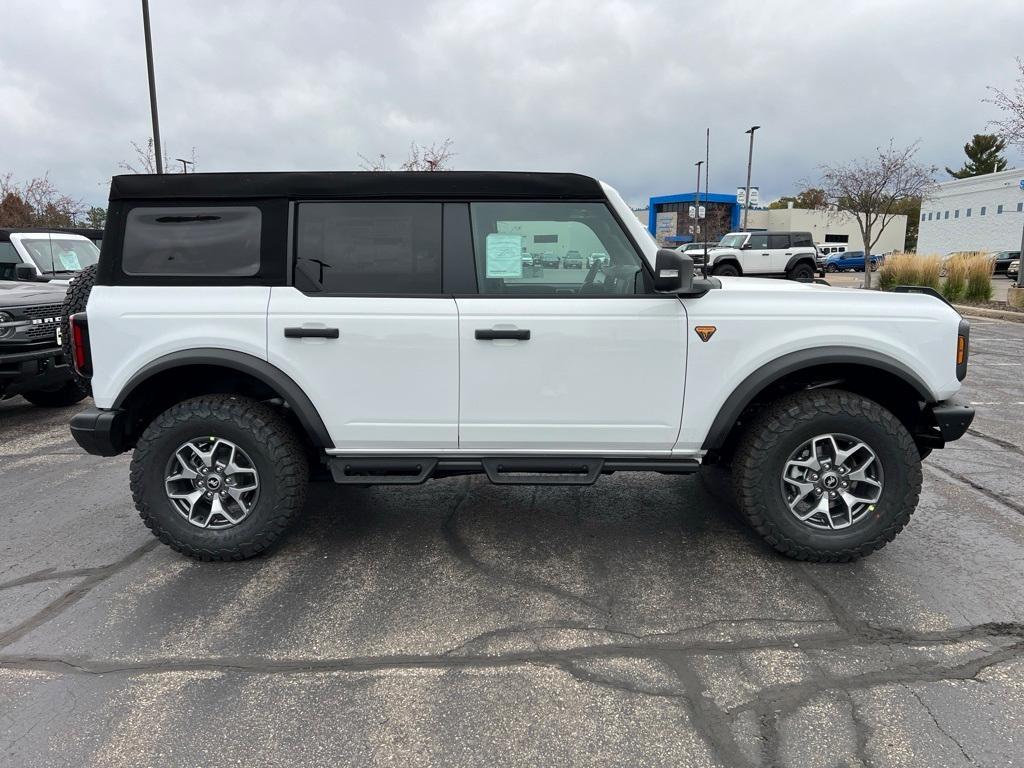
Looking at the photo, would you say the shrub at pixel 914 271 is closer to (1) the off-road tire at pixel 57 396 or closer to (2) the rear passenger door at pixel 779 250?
(2) the rear passenger door at pixel 779 250

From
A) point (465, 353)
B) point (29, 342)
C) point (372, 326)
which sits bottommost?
point (29, 342)

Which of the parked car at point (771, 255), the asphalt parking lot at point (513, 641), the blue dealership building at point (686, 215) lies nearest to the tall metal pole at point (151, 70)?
the asphalt parking lot at point (513, 641)

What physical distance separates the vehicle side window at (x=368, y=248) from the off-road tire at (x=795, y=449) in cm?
177

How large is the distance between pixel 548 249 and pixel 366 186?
945 millimetres

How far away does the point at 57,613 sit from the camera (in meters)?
3.18

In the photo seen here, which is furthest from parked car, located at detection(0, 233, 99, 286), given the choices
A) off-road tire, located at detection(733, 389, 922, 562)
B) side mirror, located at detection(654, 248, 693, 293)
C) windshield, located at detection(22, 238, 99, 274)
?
off-road tire, located at detection(733, 389, 922, 562)

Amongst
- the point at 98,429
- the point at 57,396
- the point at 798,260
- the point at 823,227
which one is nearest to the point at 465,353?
the point at 98,429

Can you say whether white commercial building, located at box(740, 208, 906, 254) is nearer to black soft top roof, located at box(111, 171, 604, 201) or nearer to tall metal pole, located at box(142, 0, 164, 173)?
tall metal pole, located at box(142, 0, 164, 173)

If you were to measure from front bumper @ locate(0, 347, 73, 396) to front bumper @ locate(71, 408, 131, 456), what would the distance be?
3.32m

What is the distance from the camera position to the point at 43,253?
9.30m

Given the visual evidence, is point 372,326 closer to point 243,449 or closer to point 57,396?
point 243,449

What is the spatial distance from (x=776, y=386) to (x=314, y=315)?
236cm

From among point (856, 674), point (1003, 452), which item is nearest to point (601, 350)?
point (856, 674)

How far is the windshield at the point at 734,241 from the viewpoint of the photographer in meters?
26.5
